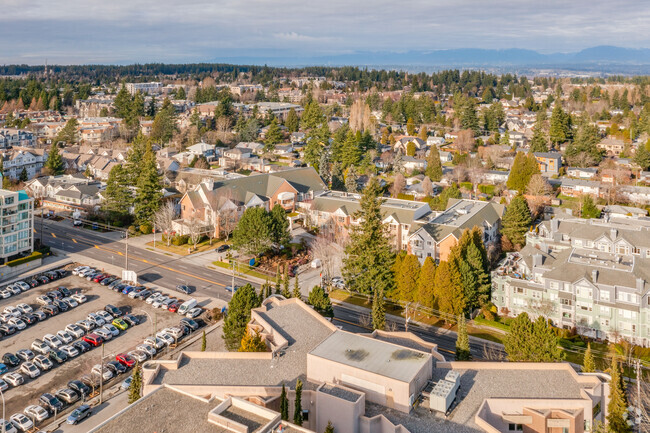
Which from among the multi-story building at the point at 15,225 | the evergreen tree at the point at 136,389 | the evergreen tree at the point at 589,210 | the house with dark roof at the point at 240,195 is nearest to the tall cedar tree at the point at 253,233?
the house with dark roof at the point at 240,195

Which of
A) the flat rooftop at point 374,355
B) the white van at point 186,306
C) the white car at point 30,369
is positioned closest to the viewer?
the flat rooftop at point 374,355

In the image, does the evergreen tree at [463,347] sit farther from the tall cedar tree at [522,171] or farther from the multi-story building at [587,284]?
the tall cedar tree at [522,171]

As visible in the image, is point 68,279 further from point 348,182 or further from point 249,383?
point 348,182

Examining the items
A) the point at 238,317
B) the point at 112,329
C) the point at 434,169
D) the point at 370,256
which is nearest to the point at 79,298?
the point at 112,329

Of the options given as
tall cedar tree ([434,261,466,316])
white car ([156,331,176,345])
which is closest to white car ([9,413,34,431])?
white car ([156,331,176,345])

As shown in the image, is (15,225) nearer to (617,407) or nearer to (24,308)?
(24,308)

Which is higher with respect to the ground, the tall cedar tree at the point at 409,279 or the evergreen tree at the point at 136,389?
the tall cedar tree at the point at 409,279
